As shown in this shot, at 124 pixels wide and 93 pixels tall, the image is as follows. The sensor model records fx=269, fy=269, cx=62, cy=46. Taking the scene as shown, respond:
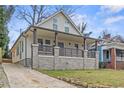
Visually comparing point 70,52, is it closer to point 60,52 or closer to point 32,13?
point 60,52

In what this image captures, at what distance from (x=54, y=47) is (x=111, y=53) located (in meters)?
7.21

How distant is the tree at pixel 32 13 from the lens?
1596 cm

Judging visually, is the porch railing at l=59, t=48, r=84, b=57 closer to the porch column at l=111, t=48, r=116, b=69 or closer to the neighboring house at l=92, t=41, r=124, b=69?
the neighboring house at l=92, t=41, r=124, b=69

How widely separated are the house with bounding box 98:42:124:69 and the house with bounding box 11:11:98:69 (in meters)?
2.30

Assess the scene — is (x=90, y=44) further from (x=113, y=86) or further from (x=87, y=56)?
(x=113, y=86)

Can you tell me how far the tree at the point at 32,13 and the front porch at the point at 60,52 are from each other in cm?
199

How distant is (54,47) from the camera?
14117 millimetres

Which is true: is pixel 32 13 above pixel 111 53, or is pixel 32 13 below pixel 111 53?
above

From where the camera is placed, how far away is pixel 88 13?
1452cm

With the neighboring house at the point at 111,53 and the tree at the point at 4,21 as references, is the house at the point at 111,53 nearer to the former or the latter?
the neighboring house at the point at 111,53

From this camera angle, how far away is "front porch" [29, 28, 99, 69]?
1335 cm

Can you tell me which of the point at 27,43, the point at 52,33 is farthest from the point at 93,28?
the point at 27,43

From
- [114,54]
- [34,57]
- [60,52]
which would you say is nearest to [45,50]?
[34,57]
